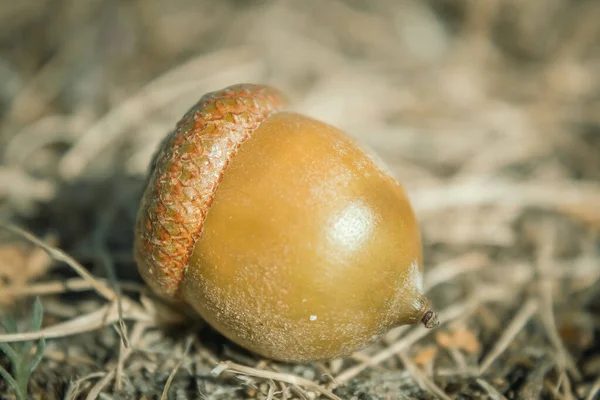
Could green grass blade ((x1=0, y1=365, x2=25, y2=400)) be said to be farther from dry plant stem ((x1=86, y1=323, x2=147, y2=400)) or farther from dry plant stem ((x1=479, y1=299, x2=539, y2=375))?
dry plant stem ((x1=479, y1=299, x2=539, y2=375))

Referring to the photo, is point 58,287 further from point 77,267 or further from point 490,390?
point 490,390

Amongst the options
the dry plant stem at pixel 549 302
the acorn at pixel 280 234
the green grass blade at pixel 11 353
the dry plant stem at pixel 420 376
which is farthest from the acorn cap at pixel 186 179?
the dry plant stem at pixel 549 302

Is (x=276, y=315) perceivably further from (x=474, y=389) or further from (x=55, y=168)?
(x=55, y=168)

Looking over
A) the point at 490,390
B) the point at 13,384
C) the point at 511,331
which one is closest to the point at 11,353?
the point at 13,384

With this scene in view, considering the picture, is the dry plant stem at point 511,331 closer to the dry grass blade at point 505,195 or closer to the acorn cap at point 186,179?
the dry grass blade at point 505,195

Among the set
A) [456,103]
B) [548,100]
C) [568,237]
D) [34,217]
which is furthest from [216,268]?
[548,100]

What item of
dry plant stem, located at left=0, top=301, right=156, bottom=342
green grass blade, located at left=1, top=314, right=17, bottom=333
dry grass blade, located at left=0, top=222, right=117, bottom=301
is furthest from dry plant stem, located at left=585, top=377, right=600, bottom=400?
green grass blade, located at left=1, top=314, right=17, bottom=333
